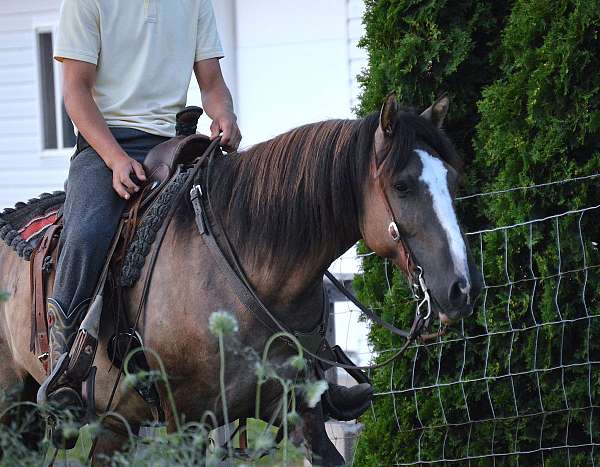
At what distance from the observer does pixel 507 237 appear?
16.9 feet

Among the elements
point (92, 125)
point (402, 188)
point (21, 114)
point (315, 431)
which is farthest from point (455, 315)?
point (21, 114)

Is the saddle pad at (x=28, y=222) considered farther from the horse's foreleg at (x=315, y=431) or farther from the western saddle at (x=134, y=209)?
the horse's foreleg at (x=315, y=431)

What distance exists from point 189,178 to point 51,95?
1000 centimetres

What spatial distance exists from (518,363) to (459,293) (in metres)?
1.98

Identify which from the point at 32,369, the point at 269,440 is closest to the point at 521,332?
the point at 32,369

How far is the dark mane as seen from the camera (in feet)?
12.3

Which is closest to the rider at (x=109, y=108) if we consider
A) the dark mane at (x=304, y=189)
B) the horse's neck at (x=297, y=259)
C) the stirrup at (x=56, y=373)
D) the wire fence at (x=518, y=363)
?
the stirrup at (x=56, y=373)

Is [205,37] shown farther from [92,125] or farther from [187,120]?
[92,125]

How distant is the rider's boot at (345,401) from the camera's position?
4.19 m

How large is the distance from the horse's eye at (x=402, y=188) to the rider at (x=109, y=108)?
100 cm

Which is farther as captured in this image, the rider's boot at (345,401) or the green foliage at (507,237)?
the green foliage at (507,237)

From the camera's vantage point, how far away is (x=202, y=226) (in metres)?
3.94

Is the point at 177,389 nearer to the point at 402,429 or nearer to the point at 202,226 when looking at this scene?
the point at 202,226

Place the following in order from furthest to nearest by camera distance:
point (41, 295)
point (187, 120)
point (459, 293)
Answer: point (41, 295)
point (187, 120)
point (459, 293)
